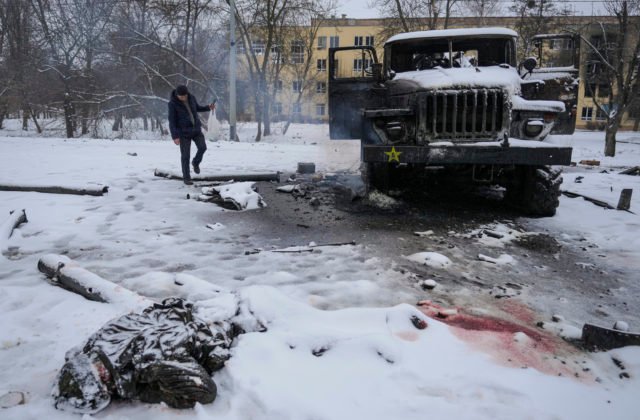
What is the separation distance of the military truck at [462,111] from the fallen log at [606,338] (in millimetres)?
2802

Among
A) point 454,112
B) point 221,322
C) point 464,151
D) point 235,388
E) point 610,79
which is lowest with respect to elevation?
point 235,388

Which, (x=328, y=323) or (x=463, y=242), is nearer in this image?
(x=328, y=323)

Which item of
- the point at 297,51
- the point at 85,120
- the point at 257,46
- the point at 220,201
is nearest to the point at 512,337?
the point at 220,201

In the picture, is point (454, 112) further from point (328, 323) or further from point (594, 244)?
point (328, 323)

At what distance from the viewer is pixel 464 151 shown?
506cm

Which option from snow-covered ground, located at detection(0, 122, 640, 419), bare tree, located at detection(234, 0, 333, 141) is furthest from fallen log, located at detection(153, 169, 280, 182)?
bare tree, located at detection(234, 0, 333, 141)

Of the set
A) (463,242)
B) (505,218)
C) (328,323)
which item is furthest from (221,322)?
(505,218)

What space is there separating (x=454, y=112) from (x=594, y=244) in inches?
84.6

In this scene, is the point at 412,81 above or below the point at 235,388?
above

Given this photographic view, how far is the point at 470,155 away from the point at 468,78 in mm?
1080

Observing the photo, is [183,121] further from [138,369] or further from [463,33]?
[138,369]

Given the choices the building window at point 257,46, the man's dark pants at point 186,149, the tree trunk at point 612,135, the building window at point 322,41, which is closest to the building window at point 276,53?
the building window at point 257,46

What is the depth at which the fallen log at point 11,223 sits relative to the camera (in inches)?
168

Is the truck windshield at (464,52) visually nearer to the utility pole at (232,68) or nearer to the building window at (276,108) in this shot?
the utility pole at (232,68)
